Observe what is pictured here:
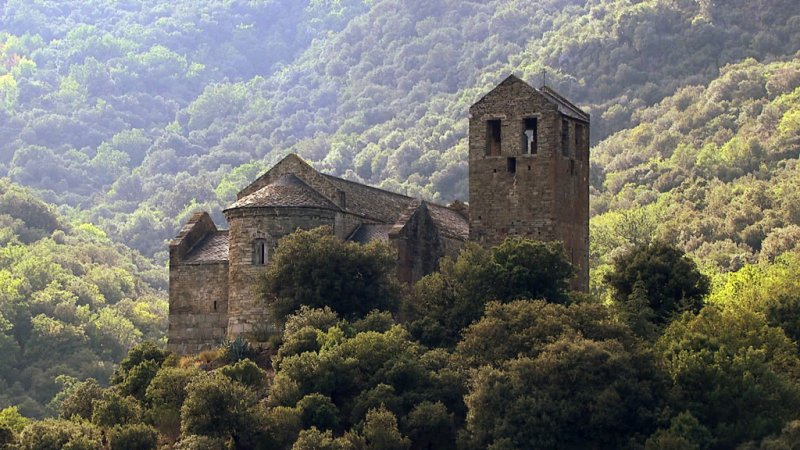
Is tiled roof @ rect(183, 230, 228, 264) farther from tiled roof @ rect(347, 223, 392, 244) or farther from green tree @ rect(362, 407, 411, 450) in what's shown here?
green tree @ rect(362, 407, 411, 450)

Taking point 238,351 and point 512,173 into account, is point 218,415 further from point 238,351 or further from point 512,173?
point 512,173

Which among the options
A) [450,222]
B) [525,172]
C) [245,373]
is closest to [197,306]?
[245,373]

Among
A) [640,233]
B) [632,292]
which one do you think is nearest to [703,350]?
[632,292]

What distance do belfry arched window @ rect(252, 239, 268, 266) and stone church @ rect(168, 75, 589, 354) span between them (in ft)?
0.13

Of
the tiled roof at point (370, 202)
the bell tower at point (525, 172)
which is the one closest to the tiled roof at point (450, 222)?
the tiled roof at point (370, 202)

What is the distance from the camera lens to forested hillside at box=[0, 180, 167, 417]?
133 m

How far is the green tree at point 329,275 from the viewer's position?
267ft

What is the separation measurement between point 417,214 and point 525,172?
182 inches

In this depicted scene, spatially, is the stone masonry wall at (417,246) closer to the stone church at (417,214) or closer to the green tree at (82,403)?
the stone church at (417,214)

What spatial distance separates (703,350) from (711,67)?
108467 mm

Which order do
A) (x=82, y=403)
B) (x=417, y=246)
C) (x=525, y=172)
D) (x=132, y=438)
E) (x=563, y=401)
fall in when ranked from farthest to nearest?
(x=417, y=246) → (x=525, y=172) → (x=82, y=403) → (x=132, y=438) → (x=563, y=401)

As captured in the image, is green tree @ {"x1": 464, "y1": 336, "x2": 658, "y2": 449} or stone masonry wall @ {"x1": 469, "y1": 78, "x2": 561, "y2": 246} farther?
stone masonry wall @ {"x1": 469, "y1": 78, "x2": 561, "y2": 246}

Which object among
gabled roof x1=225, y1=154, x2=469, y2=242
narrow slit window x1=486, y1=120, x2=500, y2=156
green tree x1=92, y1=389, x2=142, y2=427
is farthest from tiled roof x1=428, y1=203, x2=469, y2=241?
green tree x1=92, y1=389, x2=142, y2=427

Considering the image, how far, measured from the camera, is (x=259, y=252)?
84.2 meters
